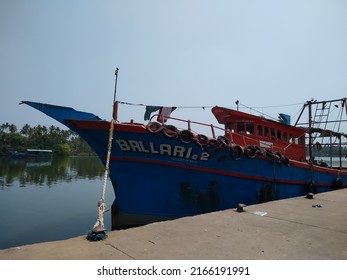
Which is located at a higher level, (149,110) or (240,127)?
(149,110)

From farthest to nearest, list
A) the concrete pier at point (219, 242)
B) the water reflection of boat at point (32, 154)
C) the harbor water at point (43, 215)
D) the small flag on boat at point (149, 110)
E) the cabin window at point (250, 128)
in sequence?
the water reflection of boat at point (32, 154) < the cabin window at point (250, 128) < the small flag on boat at point (149, 110) < the harbor water at point (43, 215) < the concrete pier at point (219, 242)

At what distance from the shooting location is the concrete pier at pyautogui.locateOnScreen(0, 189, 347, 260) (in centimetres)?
346

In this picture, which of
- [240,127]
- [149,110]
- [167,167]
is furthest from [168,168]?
[240,127]

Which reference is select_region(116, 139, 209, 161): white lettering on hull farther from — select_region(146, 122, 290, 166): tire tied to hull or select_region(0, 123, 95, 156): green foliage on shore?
select_region(0, 123, 95, 156): green foliage on shore

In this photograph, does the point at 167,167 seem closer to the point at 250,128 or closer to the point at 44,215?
the point at 250,128

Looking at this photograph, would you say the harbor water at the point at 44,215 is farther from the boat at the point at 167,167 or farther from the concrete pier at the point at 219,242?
the concrete pier at the point at 219,242

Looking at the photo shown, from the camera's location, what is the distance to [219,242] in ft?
13.3

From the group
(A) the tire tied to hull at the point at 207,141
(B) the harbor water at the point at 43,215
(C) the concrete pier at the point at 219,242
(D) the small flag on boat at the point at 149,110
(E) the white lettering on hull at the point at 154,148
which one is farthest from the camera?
(D) the small flag on boat at the point at 149,110

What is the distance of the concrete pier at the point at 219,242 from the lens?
3459 millimetres

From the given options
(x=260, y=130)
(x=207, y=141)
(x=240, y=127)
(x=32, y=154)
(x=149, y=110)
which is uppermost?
(x=149, y=110)

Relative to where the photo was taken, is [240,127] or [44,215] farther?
[44,215]

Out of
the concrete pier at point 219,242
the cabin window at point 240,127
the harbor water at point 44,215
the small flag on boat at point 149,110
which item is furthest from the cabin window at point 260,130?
the harbor water at point 44,215

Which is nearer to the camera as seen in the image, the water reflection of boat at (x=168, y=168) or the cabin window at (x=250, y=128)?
the water reflection of boat at (x=168, y=168)

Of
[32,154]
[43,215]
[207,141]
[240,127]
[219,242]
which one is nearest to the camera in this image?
[219,242]
